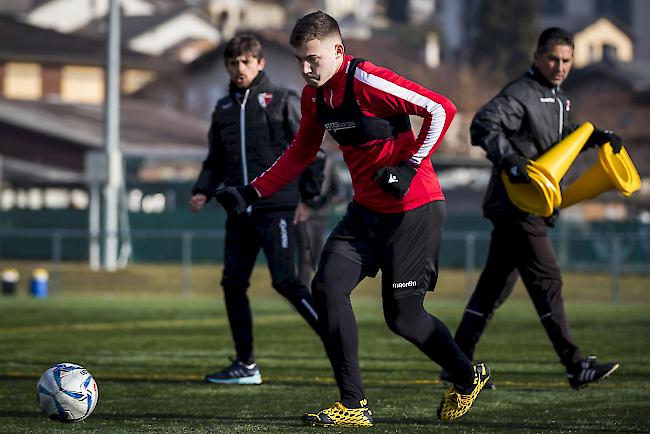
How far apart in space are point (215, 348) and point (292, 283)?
10.4 ft

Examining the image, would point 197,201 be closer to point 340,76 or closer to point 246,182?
point 246,182

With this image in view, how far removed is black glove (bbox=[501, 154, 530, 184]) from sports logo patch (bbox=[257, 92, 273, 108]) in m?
2.04

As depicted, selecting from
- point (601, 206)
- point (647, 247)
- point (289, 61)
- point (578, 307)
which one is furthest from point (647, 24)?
point (578, 307)

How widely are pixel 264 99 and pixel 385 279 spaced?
2.73 m

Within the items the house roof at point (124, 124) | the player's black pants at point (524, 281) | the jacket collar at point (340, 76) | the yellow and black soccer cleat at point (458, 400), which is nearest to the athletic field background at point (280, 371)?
the yellow and black soccer cleat at point (458, 400)

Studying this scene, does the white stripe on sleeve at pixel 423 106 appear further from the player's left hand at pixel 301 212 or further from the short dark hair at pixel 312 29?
the player's left hand at pixel 301 212

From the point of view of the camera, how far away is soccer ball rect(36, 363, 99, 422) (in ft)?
24.7

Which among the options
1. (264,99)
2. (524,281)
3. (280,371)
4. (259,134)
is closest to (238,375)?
(280,371)

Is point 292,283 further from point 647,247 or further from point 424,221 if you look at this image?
point 647,247

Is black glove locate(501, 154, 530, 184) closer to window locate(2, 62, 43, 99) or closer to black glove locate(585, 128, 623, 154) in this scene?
black glove locate(585, 128, 623, 154)

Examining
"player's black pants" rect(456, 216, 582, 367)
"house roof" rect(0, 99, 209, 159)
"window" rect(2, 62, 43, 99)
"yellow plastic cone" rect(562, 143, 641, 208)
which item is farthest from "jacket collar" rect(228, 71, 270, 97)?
"window" rect(2, 62, 43, 99)

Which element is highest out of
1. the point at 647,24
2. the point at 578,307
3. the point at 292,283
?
the point at 647,24

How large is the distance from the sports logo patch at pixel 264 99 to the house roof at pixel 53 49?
182 ft

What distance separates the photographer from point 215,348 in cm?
1270
